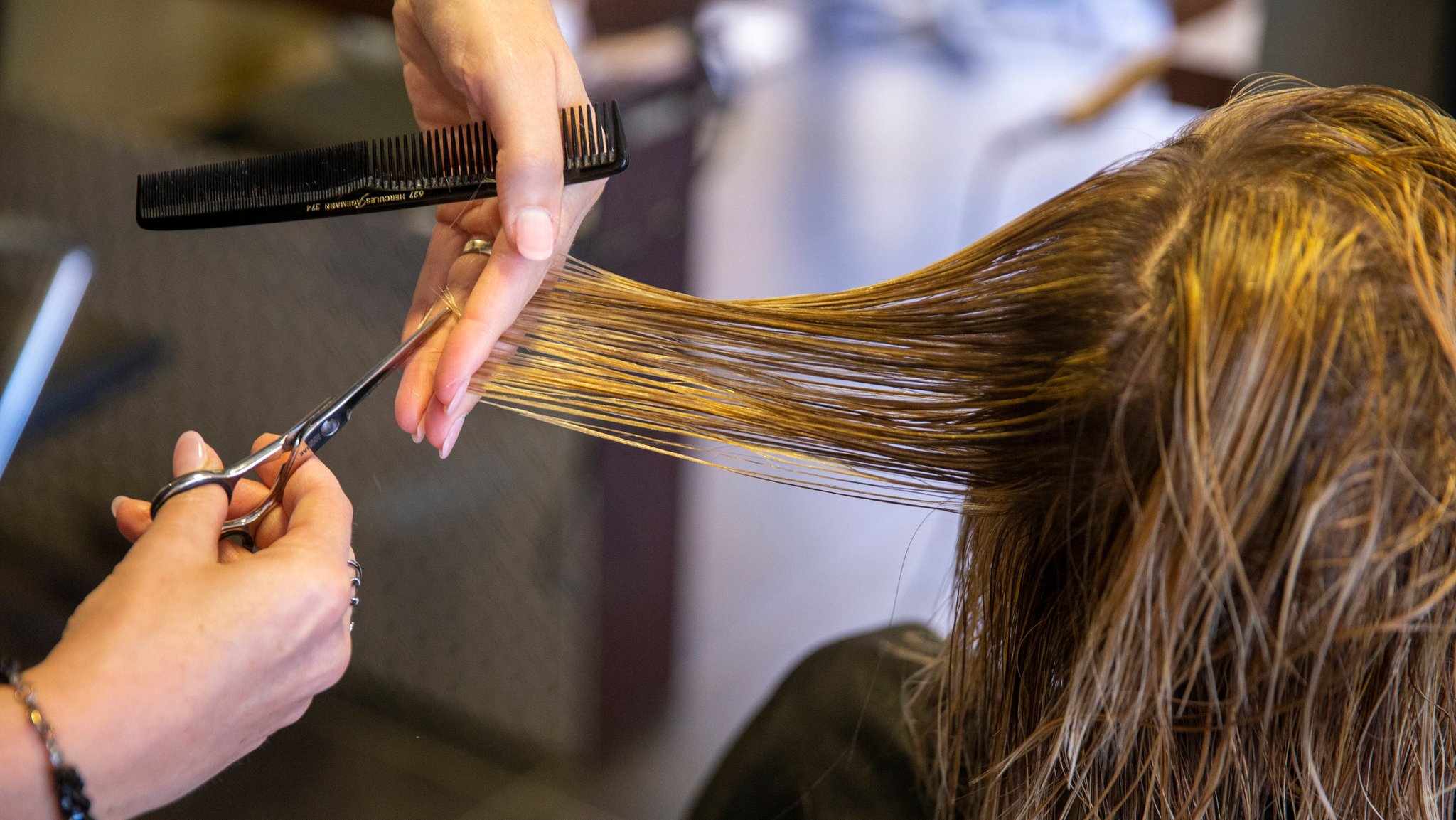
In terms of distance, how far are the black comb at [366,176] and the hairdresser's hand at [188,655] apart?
0.30 meters

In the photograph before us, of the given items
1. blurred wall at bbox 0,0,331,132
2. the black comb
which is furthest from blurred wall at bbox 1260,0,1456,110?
blurred wall at bbox 0,0,331,132

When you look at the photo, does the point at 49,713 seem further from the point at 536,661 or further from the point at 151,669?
the point at 536,661

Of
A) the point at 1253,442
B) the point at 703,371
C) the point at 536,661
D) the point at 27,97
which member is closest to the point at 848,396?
the point at 703,371

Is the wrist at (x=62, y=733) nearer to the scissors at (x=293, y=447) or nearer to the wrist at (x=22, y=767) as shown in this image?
the wrist at (x=22, y=767)

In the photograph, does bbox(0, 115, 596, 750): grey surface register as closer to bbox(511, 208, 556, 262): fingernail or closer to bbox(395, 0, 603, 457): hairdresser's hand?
bbox(395, 0, 603, 457): hairdresser's hand

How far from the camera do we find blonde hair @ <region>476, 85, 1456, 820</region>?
19.1 inches

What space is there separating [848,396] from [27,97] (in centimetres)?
127

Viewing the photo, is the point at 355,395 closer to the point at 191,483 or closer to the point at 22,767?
the point at 191,483

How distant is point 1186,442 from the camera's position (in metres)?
0.49

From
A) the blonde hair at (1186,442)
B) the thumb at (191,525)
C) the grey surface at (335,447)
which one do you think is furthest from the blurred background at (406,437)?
the blonde hair at (1186,442)

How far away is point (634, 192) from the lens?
152 centimetres

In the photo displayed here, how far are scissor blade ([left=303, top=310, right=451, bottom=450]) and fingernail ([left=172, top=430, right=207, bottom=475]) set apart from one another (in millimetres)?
72

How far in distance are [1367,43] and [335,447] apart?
1.67 m

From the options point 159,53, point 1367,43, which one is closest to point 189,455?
point 1367,43
